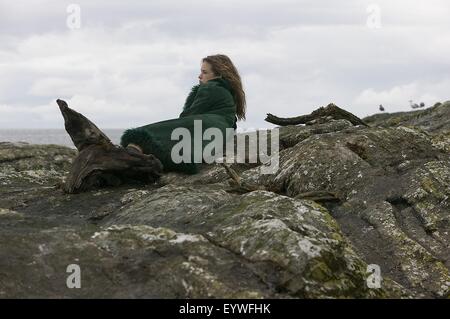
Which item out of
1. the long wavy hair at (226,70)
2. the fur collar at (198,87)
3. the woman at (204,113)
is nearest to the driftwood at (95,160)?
the woman at (204,113)

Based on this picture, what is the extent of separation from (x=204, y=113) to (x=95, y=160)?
334 cm

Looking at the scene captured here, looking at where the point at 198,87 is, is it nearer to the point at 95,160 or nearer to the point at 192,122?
the point at 192,122

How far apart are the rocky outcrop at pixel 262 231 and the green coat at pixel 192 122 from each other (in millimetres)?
479

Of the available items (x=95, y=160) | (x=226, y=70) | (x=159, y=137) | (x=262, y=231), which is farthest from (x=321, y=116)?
(x=262, y=231)

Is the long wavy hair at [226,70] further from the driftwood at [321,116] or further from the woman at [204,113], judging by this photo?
the driftwood at [321,116]

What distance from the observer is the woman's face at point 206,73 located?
47.3 ft

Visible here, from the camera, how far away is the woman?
12.4 metres

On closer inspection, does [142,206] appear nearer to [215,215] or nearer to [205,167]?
[215,215]

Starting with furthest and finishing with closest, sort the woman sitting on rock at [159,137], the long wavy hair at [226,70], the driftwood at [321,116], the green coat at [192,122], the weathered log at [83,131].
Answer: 1. the long wavy hair at [226,70]
2. the driftwood at [321,116]
3. the green coat at [192,122]
4. the woman sitting on rock at [159,137]
5. the weathered log at [83,131]

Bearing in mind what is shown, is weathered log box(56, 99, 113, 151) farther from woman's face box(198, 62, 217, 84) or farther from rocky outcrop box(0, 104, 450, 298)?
woman's face box(198, 62, 217, 84)

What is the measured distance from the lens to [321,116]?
48.4 feet

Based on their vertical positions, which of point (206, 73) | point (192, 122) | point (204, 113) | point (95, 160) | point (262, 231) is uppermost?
point (206, 73)

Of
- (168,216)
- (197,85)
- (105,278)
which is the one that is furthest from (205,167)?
(105,278)
